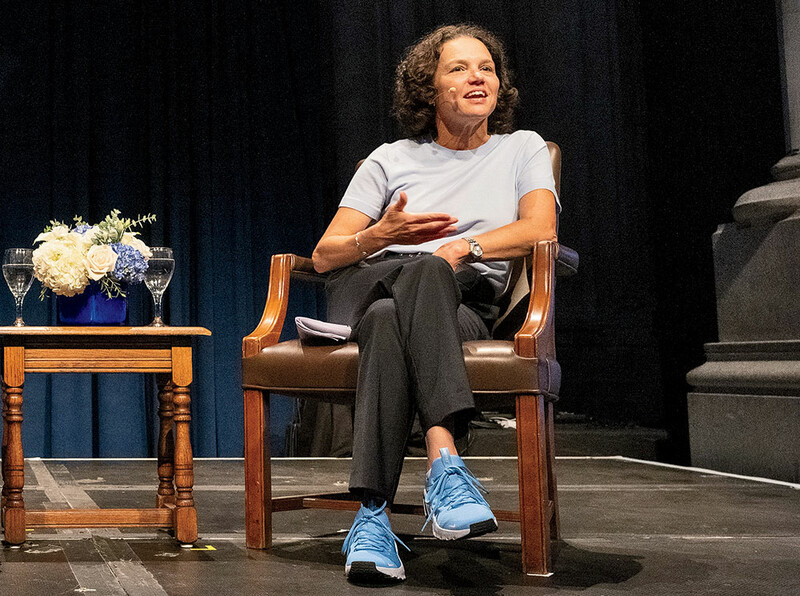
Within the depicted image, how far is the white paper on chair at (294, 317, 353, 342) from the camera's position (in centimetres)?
185

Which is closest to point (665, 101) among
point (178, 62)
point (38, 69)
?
point (178, 62)

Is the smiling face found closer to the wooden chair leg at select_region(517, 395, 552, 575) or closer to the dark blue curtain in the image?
the wooden chair leg at select_region(517, 395, 552, 575)

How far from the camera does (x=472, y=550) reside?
1.97 meters

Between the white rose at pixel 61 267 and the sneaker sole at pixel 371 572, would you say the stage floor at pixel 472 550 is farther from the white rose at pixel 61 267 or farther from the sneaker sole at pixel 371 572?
the white rose at pixel 61 267

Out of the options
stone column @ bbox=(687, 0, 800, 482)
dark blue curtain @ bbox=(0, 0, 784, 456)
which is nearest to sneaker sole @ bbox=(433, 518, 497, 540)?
stone column @ bbox=(687, 0, 800, 482)

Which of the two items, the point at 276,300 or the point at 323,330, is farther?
the point at 276,300

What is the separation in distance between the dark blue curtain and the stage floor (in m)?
1.85

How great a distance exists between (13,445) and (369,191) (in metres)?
0.95

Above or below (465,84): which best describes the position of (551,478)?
below

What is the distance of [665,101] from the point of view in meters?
4.73

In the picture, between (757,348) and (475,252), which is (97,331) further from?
(757,348)

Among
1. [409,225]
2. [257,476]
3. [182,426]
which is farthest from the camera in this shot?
[182,426]

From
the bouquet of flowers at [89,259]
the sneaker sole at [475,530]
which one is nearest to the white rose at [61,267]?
the bouquet of flowers at [89,259]

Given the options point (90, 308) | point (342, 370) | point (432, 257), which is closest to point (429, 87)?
point (432, 257)
